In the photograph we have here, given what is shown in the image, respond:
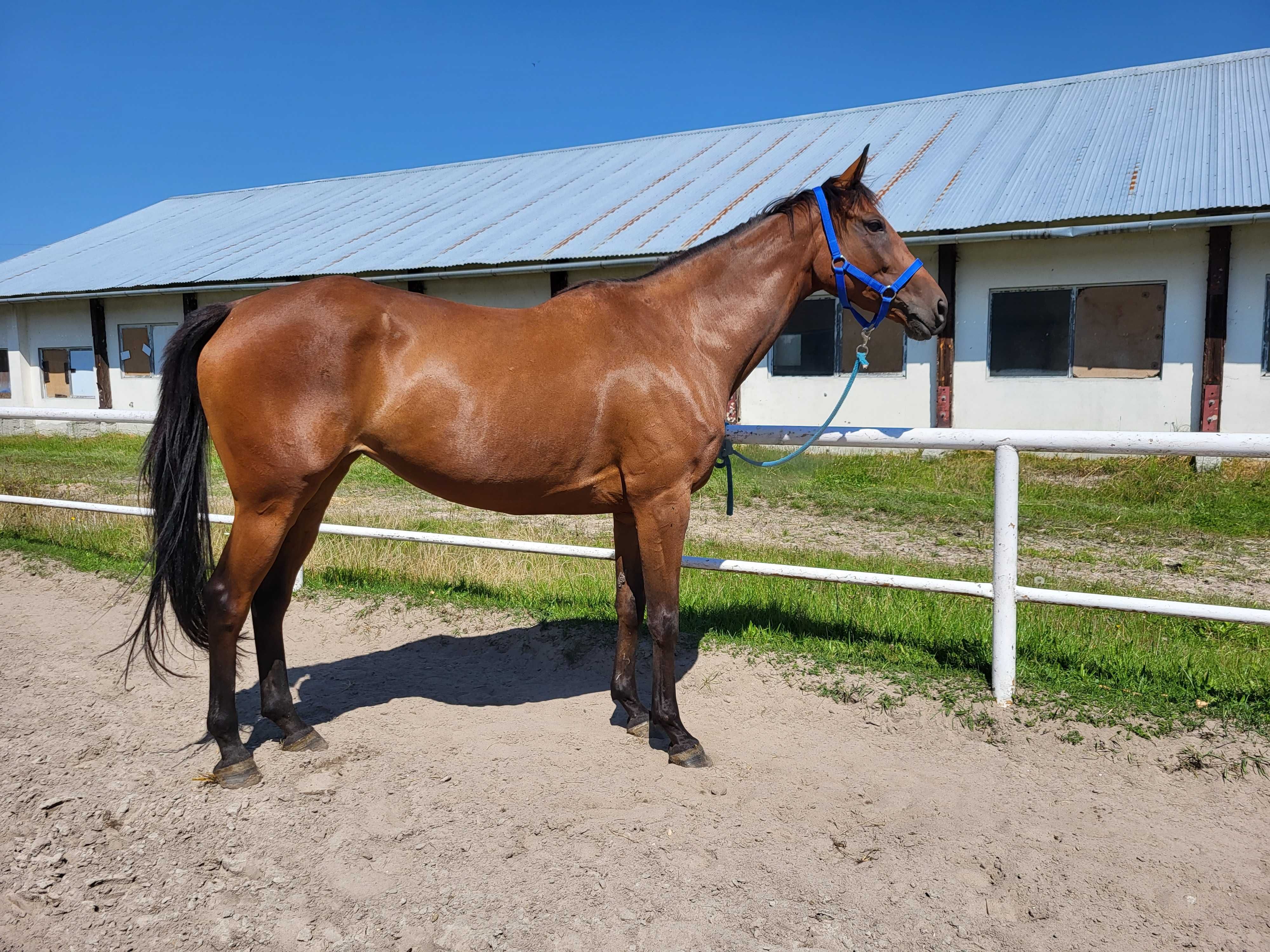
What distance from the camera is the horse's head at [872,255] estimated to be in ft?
11.9

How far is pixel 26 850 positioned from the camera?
2.66 m

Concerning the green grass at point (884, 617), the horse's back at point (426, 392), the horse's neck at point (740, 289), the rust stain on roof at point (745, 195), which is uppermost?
the rust stain on roof at point (745, 195)

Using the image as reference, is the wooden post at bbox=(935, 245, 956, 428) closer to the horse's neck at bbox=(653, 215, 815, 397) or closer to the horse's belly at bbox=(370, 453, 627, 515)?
the horse's neck at bbox=(653, 215, 815, 397)

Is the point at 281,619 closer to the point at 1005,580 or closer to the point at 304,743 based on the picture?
the point at 304,743

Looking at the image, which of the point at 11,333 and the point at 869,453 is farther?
the point at 11,333

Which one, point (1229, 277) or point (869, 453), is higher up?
point (1229, 277)

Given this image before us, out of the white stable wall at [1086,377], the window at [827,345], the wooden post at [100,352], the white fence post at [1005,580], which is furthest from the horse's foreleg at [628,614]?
the wooden post at [100,352]

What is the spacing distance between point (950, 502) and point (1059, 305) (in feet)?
15.5

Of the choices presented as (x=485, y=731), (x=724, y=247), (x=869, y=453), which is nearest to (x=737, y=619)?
(x=485, y=731)

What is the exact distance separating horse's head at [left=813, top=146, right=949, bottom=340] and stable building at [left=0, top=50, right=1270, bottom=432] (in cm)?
894

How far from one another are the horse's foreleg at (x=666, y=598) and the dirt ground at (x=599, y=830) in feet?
0.44

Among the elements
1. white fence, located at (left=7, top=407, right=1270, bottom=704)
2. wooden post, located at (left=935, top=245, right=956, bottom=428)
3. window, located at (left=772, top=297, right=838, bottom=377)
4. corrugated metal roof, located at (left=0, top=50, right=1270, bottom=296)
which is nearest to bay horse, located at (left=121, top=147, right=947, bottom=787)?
white fence, located at (left=7, top=407, right=1270, bottom=704)

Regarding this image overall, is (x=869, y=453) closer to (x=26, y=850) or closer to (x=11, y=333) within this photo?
(x=26, y=850)

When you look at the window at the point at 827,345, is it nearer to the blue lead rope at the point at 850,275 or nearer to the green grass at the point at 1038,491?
the green grass at the point at 1038,491
